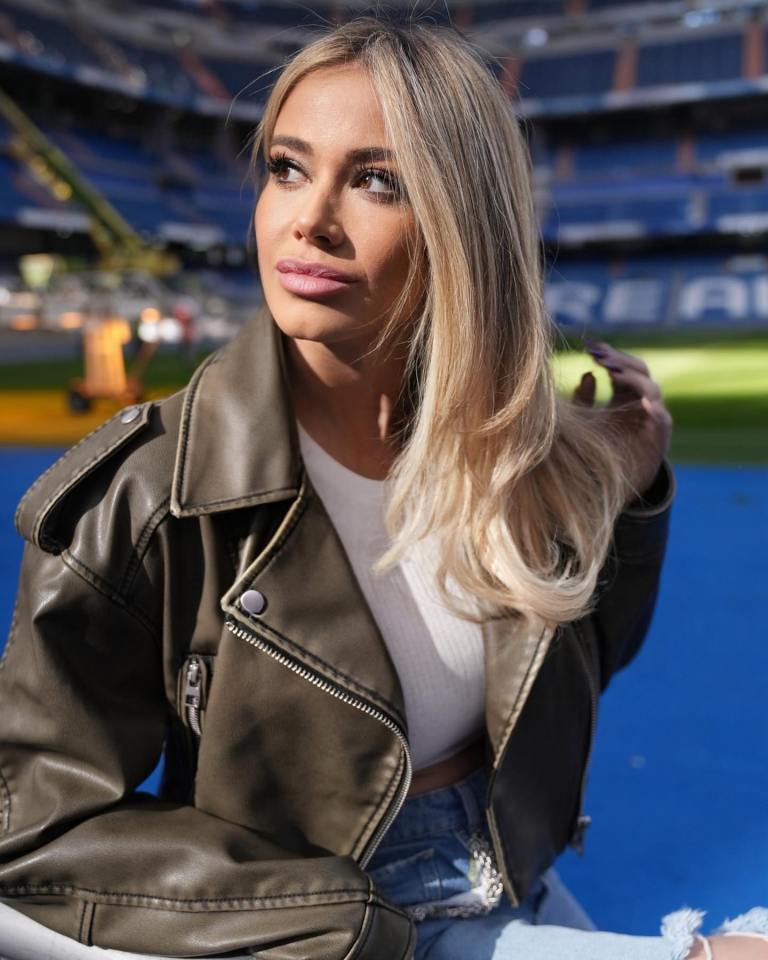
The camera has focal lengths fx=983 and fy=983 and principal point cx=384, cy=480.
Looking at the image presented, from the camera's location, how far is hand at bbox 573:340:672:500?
1812mm

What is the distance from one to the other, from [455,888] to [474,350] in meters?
0.82

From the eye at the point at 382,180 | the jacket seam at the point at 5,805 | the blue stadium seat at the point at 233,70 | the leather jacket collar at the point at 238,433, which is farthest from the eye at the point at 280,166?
the blue stadium seat at the point at 233,70

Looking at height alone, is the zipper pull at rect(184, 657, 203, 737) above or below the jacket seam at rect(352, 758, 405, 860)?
above

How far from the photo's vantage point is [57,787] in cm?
128

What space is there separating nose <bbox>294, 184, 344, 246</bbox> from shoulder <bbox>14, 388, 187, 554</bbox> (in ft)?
1.14

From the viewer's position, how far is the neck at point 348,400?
1.58 m

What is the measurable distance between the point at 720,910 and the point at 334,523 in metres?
1.65

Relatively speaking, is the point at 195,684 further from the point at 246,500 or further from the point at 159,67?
the point at 159,67

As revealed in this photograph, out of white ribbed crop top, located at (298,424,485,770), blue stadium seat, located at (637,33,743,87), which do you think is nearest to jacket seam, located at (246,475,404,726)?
white ribbed crop top, located at (298,424,485,770)

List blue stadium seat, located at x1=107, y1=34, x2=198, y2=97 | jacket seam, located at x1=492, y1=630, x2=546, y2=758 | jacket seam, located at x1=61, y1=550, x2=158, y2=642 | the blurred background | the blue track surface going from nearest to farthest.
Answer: jacket seam, located at x1=61, y1=550, x2=158, y2=642 < jacket seam, located at x1=492, y1=630, x2=546, y2=758 < the blue track surface < the blurred background < blue stadium seat, located at x1=107, y1=34, x2=198, y2=97

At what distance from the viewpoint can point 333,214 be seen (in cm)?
143

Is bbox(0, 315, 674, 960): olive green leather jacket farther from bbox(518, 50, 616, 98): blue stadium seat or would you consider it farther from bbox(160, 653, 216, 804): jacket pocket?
bbox(518, 50, 616, 98): blue stadium seat

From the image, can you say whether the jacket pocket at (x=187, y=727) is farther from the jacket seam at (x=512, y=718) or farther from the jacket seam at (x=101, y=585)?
the jacket seam at (x=512, y=718)

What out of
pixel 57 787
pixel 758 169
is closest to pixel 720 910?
pixel 57 787
